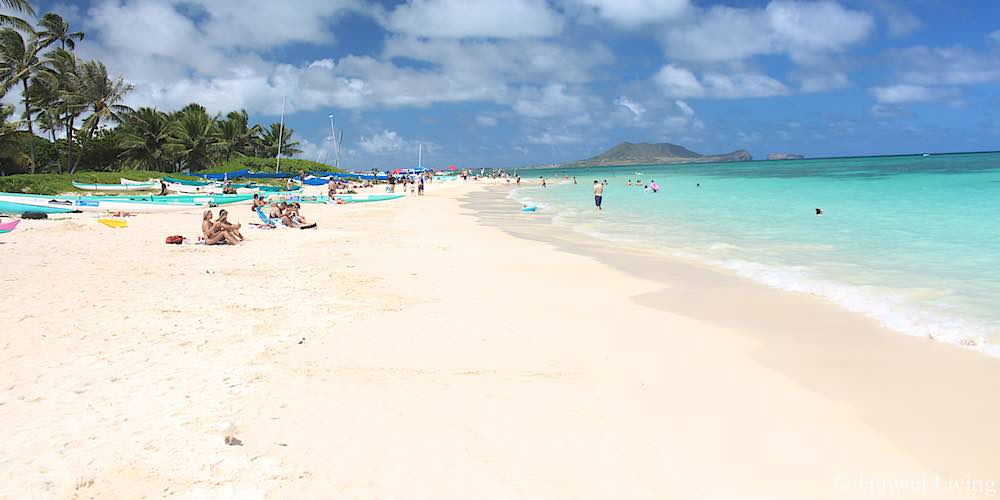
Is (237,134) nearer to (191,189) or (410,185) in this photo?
(410,185)

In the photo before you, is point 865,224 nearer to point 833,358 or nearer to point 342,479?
point 833,358

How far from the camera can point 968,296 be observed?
8.13m

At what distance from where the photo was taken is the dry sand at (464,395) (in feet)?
10.8

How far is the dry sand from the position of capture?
3305 mm

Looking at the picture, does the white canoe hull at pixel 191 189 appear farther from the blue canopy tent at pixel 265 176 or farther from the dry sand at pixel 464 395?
the dry sand at pixel 464 395

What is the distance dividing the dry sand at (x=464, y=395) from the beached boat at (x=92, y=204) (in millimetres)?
14551

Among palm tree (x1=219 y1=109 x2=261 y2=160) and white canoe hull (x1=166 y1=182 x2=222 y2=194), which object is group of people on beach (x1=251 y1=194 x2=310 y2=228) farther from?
palm tree (x1=219 y1=109 x2=261 y2=160)

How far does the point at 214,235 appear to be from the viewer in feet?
40.9

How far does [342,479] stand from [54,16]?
4864 centimetres

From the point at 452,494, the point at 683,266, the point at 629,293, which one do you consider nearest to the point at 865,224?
the point at 683,266

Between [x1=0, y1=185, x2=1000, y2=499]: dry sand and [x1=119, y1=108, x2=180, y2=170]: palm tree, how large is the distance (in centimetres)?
4216

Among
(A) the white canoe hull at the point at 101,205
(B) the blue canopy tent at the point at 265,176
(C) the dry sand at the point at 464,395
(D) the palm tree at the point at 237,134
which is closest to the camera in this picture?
(C) the dry sand at the point at 464,395

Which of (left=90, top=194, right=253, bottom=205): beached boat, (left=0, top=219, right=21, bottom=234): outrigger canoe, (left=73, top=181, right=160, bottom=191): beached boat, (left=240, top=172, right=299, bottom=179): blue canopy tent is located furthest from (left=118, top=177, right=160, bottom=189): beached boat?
(left=0, top=219, right=21, bottom=234): outrigger canoe

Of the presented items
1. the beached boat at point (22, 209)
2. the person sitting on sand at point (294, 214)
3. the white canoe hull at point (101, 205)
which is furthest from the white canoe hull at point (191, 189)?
the person sitting on sand at point (294, 214)
